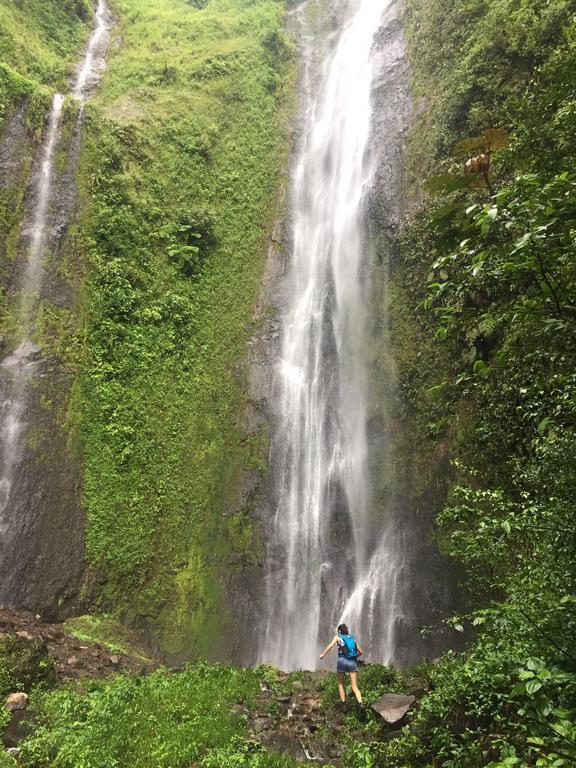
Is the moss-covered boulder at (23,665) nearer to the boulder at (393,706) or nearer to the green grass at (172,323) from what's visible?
the green grass at (172,323)

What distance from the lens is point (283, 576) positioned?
41.3ft

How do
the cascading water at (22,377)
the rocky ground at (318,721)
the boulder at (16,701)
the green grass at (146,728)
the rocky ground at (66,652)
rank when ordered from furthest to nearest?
the cascading water at (22,377)
the rocky ground at (66,652)
the boulder at (16,701)
the rocky ground at (318,721)
the green grass at (146,728)

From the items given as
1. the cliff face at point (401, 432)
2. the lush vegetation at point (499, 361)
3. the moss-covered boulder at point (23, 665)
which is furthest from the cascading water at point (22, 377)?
the lush vegetation at point (499, 361)

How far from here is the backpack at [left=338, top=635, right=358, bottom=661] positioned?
7.45 meters

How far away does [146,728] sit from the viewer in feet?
20.0

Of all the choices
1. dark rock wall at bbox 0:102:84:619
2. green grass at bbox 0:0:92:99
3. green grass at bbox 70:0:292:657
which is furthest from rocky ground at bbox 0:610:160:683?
green grass at bbox 0:0:92:99

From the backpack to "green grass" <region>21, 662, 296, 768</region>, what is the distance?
1.65 m

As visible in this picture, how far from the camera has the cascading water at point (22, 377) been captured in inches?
437

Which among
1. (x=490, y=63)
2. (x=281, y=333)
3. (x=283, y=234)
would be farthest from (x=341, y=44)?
(x=281, y=333)

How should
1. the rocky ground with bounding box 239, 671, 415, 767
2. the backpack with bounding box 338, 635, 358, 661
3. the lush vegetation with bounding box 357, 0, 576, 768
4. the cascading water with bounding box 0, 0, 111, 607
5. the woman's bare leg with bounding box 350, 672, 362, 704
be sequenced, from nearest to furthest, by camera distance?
the lush vegetation with bounding box 357, 0, 576, 768
the rocky ground with bounding box 239, 671, 415, 767
the woman's bare leg with bounding box 350, 672, 362, 704
the backpack with bounding box 338, 635, 358, 661
the cascading water with bounding box 0, 0, 111, 607

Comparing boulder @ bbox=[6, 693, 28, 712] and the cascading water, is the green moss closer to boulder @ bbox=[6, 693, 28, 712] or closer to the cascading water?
the cascading water

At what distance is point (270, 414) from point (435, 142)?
9.79 metres

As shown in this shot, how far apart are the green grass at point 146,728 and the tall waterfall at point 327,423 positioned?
4237 mm

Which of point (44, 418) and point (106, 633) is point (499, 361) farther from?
point (44, 418)
